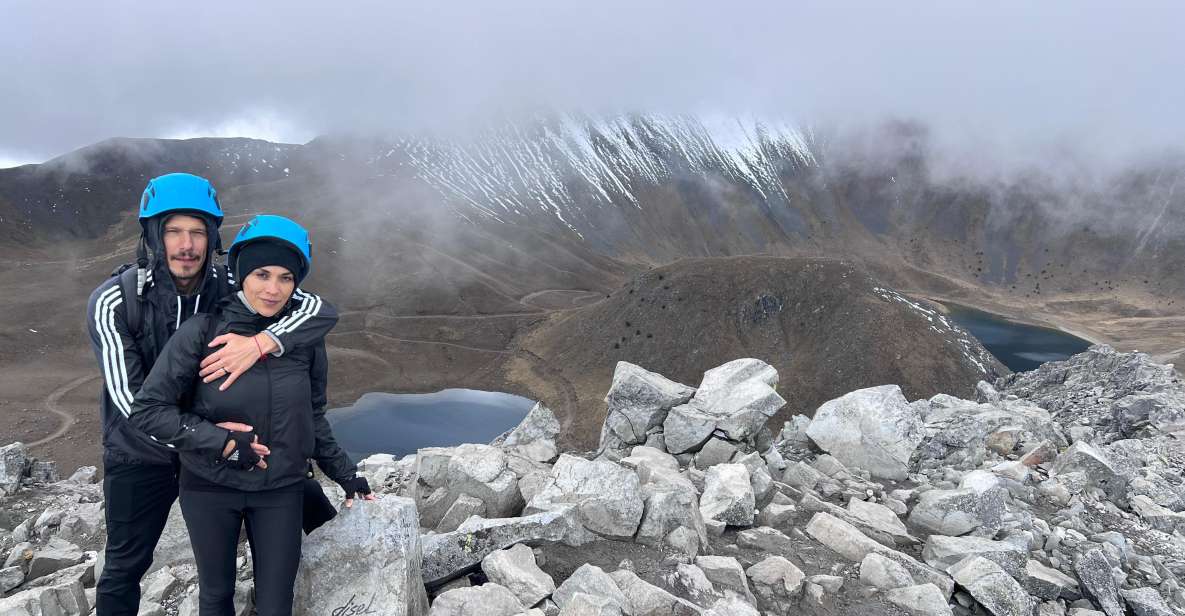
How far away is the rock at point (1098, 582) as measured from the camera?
754cm

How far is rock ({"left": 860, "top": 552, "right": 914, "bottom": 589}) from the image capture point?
743cm

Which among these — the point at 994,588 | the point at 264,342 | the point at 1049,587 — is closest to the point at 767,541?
the point at 994,588

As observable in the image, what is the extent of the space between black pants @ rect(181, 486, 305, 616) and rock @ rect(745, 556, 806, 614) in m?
5.26

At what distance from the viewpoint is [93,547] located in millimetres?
9555

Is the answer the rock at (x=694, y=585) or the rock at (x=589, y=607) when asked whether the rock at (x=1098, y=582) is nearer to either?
the rock at (x=694, y=585)

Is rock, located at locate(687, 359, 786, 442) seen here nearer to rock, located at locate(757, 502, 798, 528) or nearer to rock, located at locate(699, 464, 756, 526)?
rock, located at locate(699, 464, 756, 526)

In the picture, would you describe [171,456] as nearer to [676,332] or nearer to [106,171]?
[676,332]

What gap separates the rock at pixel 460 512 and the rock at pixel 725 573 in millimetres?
3174

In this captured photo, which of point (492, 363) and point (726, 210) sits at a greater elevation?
point (726, 210)

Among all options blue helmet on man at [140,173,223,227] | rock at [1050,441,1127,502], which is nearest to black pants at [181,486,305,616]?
blue helmet on man at [140,173,223,227]

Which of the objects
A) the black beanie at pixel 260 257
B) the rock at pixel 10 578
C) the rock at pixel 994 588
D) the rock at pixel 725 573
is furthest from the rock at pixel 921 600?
the rock at pixel 10 578

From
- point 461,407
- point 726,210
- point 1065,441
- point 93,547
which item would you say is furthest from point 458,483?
point 726,210

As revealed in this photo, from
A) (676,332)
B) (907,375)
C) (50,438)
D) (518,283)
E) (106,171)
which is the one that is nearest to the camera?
(50,438)

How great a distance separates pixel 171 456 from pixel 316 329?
1.55 m
